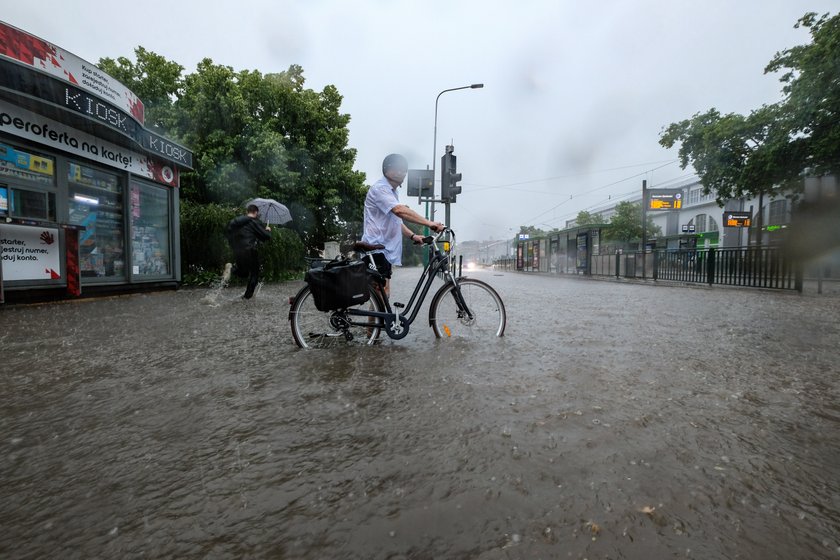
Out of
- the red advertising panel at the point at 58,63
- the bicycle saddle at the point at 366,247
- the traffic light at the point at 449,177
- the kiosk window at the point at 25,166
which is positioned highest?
the red advertising panel at the point at 58,63

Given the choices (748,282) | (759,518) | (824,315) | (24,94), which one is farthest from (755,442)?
(748,282)

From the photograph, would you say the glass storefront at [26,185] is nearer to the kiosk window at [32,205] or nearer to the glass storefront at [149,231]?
the kiosk window at [32,205]

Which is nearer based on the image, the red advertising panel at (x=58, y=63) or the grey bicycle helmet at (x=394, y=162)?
the grey bicycle helmet at (x=394, y=162)

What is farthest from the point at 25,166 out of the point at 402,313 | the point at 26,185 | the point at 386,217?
the point at 402,313

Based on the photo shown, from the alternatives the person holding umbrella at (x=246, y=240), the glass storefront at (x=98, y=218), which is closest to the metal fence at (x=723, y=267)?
the person holding umbrella at (x=246, y=240)

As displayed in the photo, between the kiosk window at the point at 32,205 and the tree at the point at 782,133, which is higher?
the tree at the point at 782,133

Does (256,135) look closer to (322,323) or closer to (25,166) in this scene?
(25,166)

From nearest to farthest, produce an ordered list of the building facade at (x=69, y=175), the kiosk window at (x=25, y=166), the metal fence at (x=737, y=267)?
the building facade at (x=69, y=175)
the kiosk window at (x=25, y=166)
the metal fence at (x=737, y=267)

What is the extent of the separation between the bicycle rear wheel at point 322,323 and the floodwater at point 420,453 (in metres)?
0.21

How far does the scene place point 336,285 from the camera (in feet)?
12.0

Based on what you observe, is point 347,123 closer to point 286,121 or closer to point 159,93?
point 286,121

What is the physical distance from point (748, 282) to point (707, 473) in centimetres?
1349

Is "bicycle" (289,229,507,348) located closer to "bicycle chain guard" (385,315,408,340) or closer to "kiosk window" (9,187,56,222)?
"bicycle chain guard" (385,315,408,340)

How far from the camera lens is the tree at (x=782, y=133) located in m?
16.2
